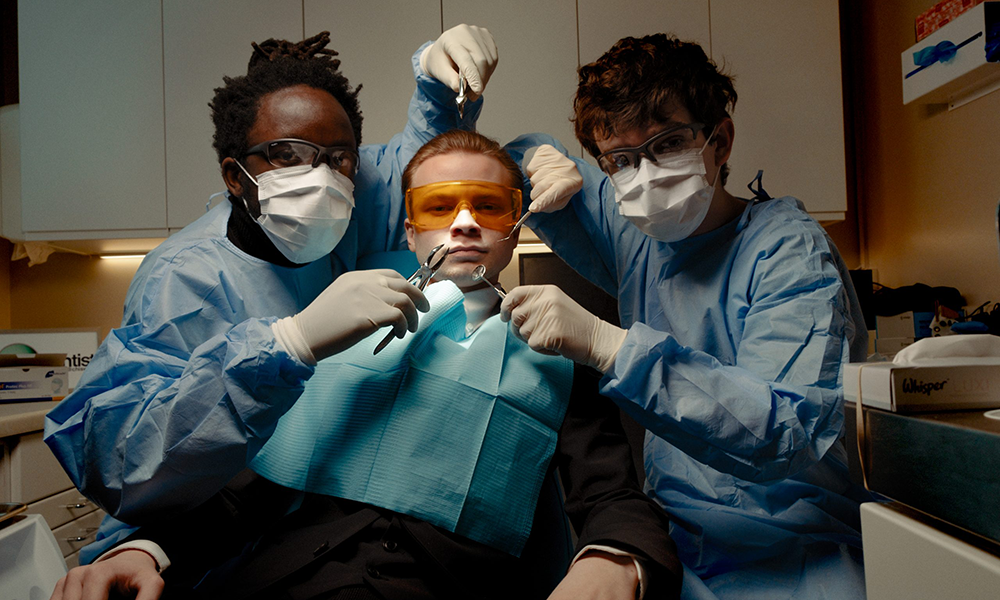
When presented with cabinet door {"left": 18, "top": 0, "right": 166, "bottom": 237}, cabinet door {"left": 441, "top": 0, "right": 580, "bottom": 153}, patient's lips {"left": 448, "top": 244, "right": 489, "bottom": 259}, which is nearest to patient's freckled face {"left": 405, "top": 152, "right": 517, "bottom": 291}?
patient's lips {"left": 448, "top": 244, "right": 489, "bottom": 259}

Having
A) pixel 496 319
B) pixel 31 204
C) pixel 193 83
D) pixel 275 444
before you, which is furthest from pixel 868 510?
pixel 31 204

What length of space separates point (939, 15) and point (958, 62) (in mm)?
256

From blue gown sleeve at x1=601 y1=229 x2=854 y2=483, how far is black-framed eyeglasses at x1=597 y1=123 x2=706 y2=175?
39 cm

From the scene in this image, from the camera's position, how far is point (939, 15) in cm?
215

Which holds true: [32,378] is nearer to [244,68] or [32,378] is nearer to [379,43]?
[244,68]

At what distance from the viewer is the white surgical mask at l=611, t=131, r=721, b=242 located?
47.2 inches

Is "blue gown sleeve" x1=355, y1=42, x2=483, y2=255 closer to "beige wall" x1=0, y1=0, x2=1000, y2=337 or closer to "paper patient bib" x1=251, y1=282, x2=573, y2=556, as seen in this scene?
"paper patient bib" x1=251, y1=282, x2=573, y2=556

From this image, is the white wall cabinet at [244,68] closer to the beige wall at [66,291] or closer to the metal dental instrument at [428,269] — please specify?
the beige wall at [66,291]

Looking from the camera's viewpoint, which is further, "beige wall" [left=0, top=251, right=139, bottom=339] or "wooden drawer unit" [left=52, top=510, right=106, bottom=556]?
"beige wall" [left=0, top=251, right=139, bottom=339]

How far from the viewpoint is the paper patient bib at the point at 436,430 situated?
0.97 m

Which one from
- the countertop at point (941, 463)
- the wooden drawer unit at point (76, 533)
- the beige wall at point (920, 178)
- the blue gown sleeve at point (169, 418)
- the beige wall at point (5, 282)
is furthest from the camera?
the beige wall at point (5, 282)

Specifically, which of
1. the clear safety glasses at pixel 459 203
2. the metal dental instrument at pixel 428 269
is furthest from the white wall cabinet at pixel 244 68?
the metal dental instrument at pixel 428 269

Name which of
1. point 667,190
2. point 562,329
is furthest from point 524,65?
point 562,329

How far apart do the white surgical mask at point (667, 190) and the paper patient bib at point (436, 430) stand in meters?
0.36
